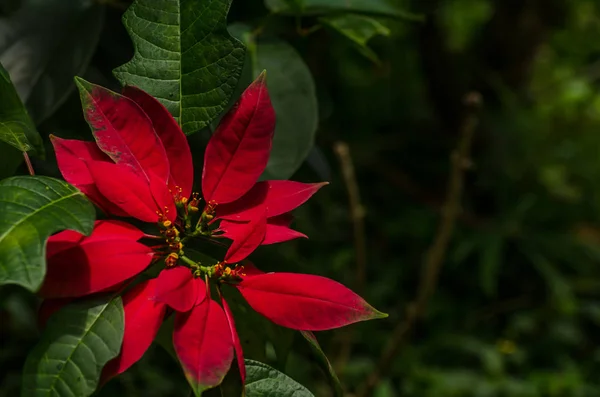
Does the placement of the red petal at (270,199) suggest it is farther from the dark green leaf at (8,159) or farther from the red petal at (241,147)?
the dark green leaf at (8,159)

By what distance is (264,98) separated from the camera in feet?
1.22

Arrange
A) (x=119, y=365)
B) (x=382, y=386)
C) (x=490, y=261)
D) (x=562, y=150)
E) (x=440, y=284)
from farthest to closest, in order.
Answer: (x=562, y=150) < (x=440, y=284) < (x=490, y=261) < (x=382, y=386) < (x=119, y=365)

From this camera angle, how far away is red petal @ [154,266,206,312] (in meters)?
0.32

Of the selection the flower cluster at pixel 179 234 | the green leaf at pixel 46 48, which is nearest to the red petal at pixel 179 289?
the flower cluster at pixel 179 234

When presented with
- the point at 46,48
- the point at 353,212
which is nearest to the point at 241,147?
the point at 46,48

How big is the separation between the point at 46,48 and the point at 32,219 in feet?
0.80

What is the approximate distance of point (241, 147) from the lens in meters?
0.38

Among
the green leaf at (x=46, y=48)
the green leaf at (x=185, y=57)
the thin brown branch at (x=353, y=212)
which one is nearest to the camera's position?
the green leaf at (x=185, y=57)

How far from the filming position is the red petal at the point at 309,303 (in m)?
0.34

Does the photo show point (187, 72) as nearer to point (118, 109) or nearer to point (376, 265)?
point (118, 109)

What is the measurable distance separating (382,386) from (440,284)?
554 mm

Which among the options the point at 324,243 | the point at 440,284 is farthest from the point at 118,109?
the point at 440,284

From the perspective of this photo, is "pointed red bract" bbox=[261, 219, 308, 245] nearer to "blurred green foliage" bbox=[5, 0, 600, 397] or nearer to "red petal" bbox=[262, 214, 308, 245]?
"red petal" bbox=[262, 214, 308, 245]

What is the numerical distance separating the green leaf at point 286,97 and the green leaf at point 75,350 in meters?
0.17
